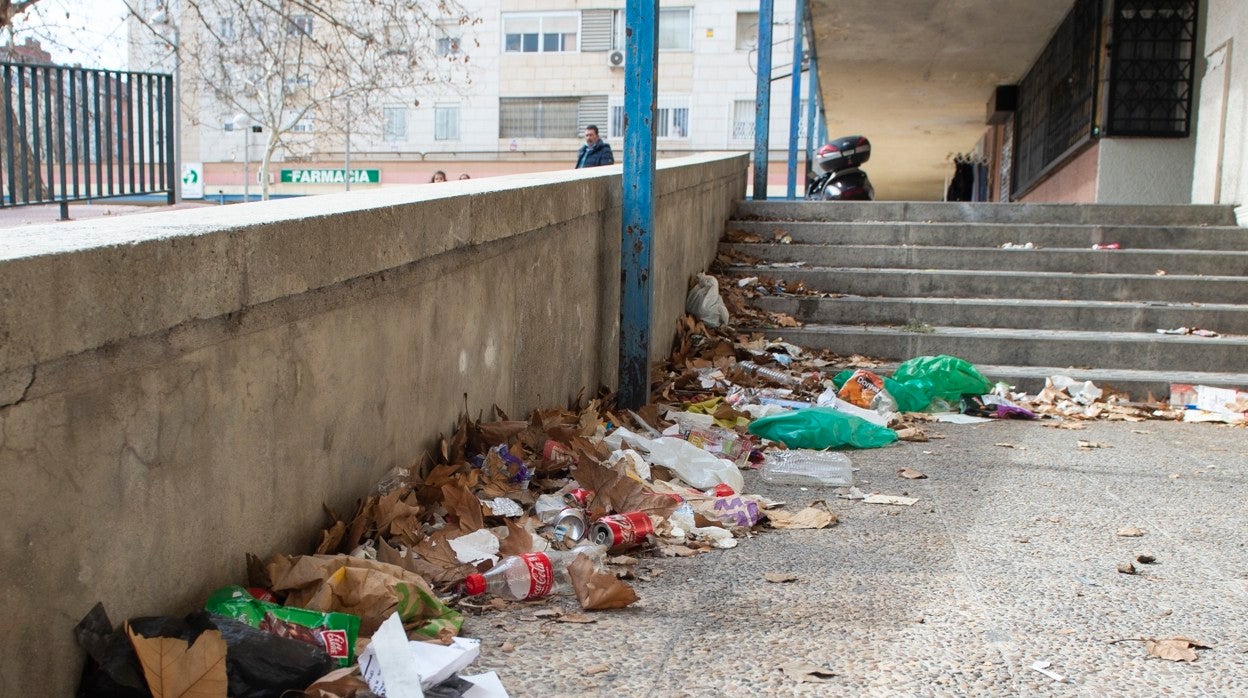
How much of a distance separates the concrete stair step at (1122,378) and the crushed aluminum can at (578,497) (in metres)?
3.57

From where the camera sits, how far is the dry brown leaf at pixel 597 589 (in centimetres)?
305

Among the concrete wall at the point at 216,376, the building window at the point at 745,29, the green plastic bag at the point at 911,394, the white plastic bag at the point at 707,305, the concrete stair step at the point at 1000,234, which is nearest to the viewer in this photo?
the concrete wall at the point at 216,376

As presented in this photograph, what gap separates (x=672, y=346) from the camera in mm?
7242

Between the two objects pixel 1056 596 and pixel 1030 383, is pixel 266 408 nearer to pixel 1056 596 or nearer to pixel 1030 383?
pixel 1056 596

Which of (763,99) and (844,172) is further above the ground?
(763,99)

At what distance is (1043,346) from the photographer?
748 centimetres

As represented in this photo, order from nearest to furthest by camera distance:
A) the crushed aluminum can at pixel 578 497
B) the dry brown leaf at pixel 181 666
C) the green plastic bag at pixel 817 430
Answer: the dry brown leaf at pixel 181 666, the crushed aluminum can at pixel 578 497, the green plastic bag at pixel 817 430

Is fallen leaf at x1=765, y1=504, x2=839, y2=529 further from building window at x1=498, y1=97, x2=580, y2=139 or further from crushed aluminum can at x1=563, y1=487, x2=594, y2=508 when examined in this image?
building window at x1=498, y1=97, x2=580, y2=139

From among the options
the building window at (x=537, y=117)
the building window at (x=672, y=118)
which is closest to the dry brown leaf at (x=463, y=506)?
the building window at (x=672, y=118)

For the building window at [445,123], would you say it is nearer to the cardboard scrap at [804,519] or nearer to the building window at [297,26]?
the building window at [297,26]

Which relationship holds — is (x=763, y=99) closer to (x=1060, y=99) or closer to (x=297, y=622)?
(x=1060, y=99)


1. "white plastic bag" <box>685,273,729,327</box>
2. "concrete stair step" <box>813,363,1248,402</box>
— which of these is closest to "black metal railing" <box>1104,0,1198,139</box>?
"concrete stair step" <box>813,363,1248,402</box>

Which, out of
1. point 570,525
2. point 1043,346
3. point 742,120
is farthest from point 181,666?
point 742,120

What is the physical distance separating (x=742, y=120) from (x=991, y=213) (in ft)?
82.0
